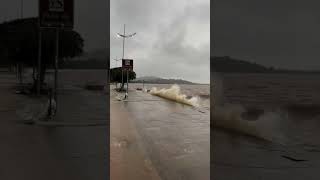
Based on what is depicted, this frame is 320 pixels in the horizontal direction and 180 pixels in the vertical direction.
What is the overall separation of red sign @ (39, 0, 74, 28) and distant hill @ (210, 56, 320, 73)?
1591mm

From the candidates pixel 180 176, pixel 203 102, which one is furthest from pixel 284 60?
pixel 203 102

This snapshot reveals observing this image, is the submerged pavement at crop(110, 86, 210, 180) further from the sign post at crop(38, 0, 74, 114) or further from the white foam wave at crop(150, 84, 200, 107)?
the white foam wave at crop(150, 84, 200, 107)

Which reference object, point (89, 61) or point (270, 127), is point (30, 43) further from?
point (270, 127)

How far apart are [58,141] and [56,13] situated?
1.73 metres

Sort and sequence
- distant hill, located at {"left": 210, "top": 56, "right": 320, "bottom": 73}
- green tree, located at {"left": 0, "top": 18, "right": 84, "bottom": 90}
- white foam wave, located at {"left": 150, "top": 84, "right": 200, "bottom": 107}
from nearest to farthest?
distant hill, located at {"left": 210, "top": 56, "right": 320, "bottom": 73}, green tree, located at {"left": 0, "top": 18, "right": 84, "bottom": 90}, white foam wave, located at {"left": 150, "top": 84, "right": 200, "bottom": 107}

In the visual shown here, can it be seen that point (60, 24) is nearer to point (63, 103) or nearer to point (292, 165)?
point (63, 103)

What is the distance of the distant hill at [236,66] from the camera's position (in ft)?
17.5

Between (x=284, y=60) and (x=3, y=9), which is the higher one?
→ (x=3, y=9)

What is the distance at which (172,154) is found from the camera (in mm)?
6926

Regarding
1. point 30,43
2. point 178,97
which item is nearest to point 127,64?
point 178,97

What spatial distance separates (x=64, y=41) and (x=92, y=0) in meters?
0.84

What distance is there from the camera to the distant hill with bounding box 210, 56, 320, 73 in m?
5.34

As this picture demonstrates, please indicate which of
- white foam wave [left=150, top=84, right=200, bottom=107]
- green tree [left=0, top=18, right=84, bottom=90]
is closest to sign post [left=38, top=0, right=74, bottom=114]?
green tree [left=0, top=18, right=84, bottom=90]

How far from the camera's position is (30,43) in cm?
601
